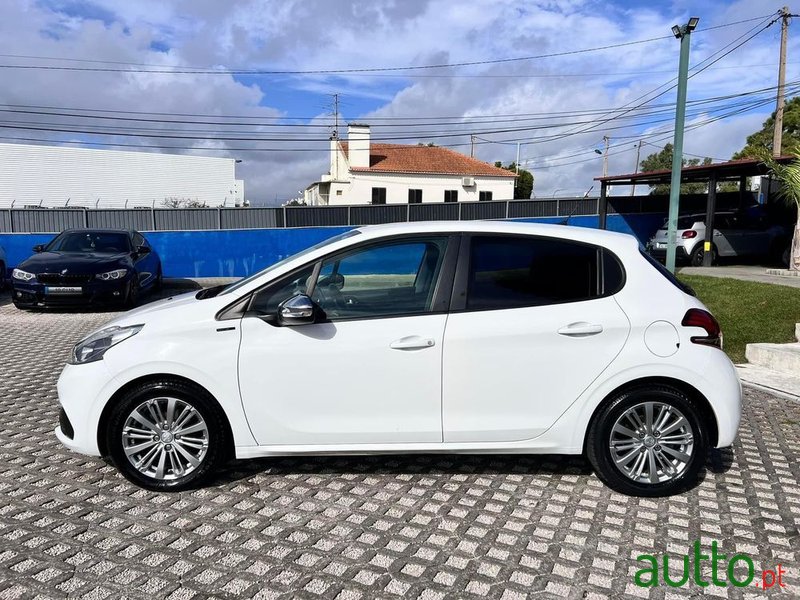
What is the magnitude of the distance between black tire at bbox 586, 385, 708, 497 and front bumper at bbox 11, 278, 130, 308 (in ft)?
32.2

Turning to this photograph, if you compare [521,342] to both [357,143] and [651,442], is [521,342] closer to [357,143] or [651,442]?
[651,442]

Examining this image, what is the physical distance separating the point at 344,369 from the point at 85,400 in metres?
1.57

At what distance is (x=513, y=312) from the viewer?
3.65 m

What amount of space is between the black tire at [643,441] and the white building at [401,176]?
3776 cm

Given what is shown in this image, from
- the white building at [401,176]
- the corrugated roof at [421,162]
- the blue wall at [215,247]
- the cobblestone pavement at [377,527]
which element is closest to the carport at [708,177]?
the blue wall at [215,247]

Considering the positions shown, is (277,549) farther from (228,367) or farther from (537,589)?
(537,589)

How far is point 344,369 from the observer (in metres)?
3.57

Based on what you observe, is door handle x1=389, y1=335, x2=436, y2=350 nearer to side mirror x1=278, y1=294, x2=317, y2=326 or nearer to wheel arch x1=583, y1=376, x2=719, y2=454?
side mirror x1=278, y1=294, x2=317, y2=326

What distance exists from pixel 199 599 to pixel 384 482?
1458mm

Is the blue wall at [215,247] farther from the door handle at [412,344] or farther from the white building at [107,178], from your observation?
the white building at [107,178]

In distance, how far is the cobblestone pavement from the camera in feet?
9.36

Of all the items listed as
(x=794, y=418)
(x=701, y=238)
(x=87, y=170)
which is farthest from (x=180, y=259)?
(x=87, y=170)

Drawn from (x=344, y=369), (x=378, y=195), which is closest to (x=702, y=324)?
(x=344, y=369)

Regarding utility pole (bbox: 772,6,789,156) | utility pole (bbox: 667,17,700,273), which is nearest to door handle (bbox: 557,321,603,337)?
utility pole (bbox: 667,17,700,273)
